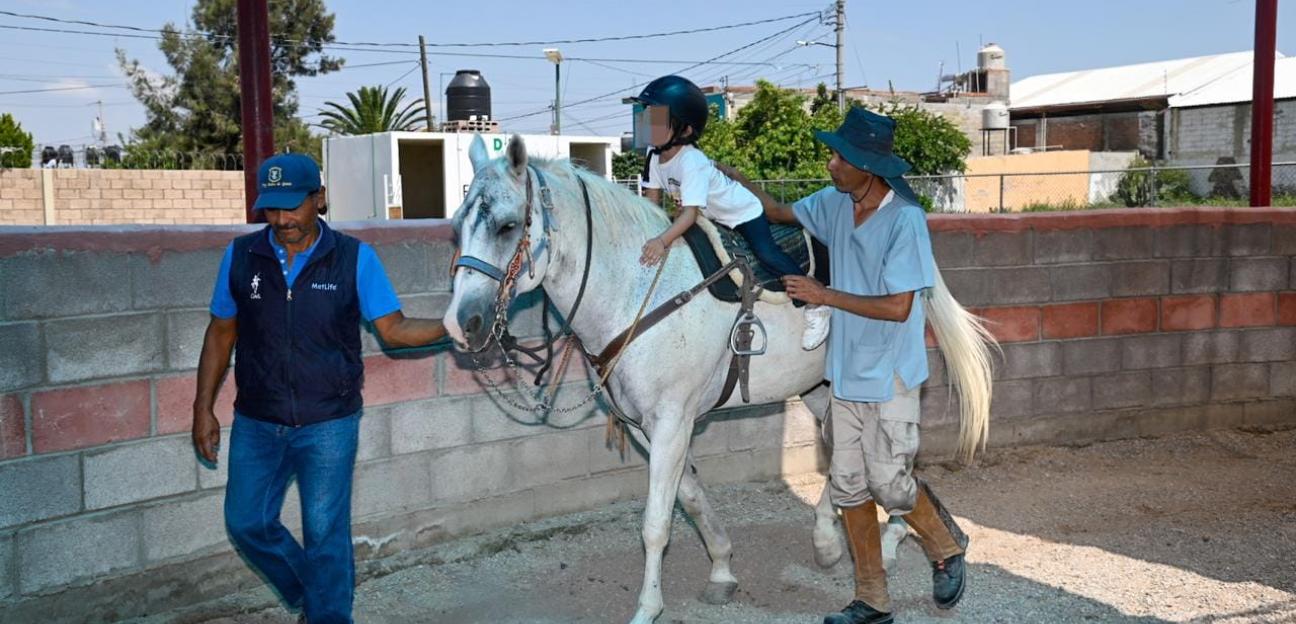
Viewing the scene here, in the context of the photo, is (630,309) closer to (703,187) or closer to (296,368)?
(703,187)

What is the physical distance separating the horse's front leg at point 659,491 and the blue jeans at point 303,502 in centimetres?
108

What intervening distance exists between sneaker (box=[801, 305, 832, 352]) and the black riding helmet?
2.81ft

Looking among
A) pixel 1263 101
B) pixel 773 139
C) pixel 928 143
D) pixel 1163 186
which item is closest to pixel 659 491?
pixel 1263 101

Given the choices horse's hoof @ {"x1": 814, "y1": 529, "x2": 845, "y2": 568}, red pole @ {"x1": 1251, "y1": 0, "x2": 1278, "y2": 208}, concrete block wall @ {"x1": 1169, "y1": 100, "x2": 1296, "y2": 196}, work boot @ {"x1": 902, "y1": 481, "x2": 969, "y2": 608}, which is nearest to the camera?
work boot @ {"x1": 902, "y1": 481, "x2": 969, "y2": 608}

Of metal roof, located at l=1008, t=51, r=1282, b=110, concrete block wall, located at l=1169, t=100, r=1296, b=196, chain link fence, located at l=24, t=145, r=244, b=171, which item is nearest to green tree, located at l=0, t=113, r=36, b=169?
chain link fence, located at l=24, t=145, r=244, b=171

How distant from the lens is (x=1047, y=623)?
440 centimetres

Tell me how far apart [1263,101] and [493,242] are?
21.9 feet

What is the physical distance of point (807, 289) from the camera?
13.1 feet

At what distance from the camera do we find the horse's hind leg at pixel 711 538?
15.1ft

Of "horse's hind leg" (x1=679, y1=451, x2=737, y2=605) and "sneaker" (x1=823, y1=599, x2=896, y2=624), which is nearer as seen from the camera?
"sneaker" (x1=823, y1=599, x2=896, y2=624)

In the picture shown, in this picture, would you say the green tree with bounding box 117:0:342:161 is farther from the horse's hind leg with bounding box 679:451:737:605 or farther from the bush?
the horse's hind leg with bounding box 679:451:737:605

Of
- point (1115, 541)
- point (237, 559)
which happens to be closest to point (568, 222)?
point (237, 559)

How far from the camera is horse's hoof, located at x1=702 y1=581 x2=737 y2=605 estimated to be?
4656 millimetres

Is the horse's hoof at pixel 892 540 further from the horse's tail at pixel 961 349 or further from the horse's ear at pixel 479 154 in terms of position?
the horse's ear at pixel 479 154
